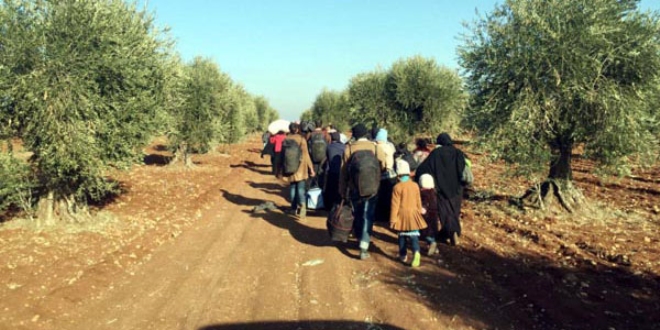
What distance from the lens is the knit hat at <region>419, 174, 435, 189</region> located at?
29.6 feet

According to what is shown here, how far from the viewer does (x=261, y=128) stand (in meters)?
78.2

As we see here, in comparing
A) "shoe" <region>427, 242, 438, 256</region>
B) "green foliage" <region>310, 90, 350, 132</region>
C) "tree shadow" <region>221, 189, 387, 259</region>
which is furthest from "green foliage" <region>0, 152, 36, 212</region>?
"green foliage" <region>310, 90, 350, 132</region>

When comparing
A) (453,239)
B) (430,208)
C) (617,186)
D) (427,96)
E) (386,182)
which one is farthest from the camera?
(427,96)

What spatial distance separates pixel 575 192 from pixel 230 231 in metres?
8.96

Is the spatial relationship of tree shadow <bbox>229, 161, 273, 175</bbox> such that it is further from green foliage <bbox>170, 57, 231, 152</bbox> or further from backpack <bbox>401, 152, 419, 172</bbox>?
backpack <bbox>401, 152, 419, 172</bbox>

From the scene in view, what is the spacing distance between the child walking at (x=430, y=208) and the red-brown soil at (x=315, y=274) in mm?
461

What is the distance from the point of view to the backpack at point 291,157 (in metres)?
11.3

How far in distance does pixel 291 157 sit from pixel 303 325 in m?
5.98

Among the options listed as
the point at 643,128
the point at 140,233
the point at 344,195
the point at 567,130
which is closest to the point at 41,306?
the point at 140,233

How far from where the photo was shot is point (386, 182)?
1044 cm

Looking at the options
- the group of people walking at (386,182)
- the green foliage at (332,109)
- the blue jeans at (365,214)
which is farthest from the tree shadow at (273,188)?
the green foliage at (332,109)

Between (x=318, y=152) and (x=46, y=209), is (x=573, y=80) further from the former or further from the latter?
(x=46, y=209)

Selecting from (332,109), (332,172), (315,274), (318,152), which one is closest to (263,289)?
(315,274)

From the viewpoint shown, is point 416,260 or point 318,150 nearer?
point 416,260
